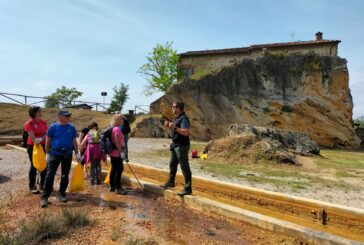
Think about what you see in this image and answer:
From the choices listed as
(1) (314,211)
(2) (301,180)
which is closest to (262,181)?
(2) (301,180)

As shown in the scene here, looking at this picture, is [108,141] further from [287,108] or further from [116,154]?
[287,108]

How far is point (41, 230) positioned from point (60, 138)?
81.1 inches

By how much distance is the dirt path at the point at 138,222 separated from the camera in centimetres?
461

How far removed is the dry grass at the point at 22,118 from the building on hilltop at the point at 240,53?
33.1 ft

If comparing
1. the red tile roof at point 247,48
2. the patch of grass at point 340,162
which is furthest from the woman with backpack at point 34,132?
the red tile roof at point 247,48

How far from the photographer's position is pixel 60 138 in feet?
20.1

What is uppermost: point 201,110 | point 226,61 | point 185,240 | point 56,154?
point 226,61

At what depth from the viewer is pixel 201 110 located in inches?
996

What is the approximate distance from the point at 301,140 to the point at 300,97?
11.3 metres

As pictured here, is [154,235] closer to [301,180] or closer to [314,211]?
[314,211]

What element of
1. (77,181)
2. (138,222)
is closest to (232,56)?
(77,181)

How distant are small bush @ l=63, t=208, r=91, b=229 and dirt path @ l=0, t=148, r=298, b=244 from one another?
5.6 inches

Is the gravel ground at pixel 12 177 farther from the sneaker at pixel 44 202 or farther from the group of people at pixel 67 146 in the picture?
the sneaker at pixel 44 202

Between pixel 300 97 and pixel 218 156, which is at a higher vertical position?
pixel 300 97
